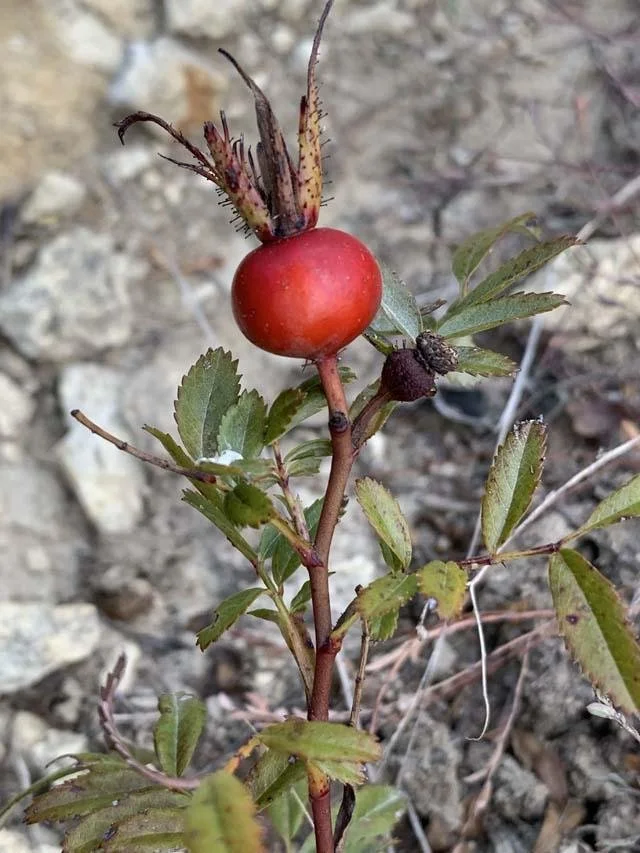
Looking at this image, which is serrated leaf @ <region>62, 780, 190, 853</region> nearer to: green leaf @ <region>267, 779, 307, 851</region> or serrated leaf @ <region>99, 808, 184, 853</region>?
serrated leaf @ <region>99, 808, 184, 853</region>

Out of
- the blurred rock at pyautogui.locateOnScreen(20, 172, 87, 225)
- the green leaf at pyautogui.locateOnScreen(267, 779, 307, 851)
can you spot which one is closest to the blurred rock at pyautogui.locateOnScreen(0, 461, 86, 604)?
the blurred rock at pyautogui.locateOnScreen(20, 172, 87, 225)

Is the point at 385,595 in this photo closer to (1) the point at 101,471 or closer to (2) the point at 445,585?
(2) the point at 445,585

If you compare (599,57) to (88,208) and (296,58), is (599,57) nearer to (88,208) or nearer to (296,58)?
(296,58)

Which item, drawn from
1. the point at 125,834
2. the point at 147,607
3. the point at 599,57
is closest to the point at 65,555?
the point at 147,607

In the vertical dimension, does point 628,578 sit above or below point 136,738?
below

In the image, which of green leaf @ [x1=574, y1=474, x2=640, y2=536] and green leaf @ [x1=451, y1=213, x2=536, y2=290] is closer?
green leaf @ [x1=574, y1=474, x2=640, y2=536]

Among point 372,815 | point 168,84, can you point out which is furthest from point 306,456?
point 168,84

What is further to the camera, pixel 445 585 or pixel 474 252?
pixel 474 252
